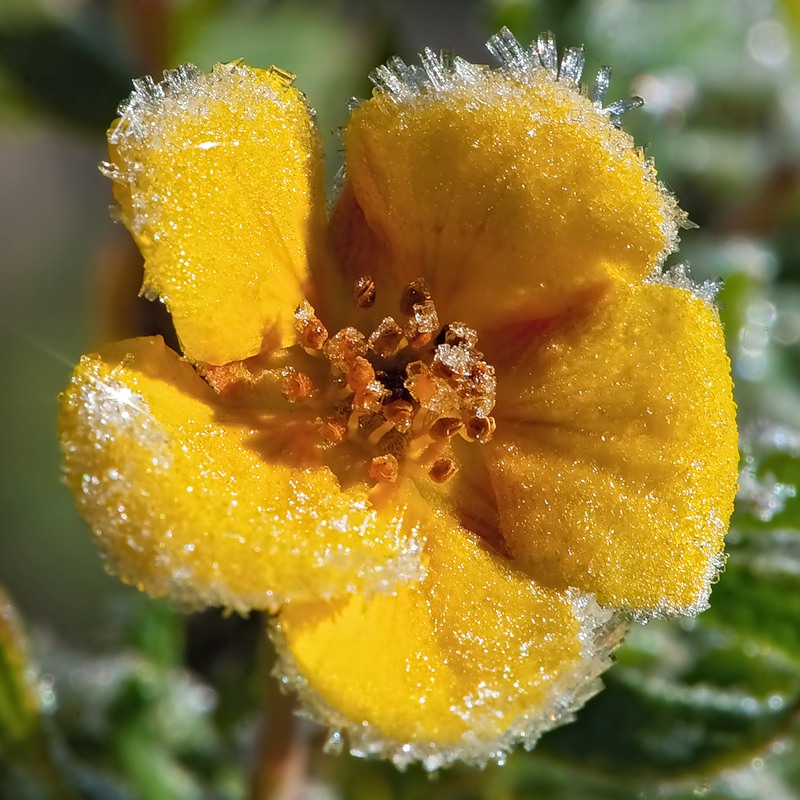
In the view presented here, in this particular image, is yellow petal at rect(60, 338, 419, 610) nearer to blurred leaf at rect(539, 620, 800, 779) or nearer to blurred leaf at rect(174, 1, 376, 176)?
blurred leaf at rect(539, 620, 800, 779)

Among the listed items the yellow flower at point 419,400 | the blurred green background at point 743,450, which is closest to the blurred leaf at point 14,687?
the blurred green background at point 743,450

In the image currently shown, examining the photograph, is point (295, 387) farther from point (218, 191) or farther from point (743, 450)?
point (743, 450)

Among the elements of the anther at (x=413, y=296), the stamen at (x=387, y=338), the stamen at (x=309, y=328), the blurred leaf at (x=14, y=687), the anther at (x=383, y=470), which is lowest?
the blurred leaf at (x=14, y=687)

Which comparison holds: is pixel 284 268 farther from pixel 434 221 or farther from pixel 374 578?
pixel 374 578

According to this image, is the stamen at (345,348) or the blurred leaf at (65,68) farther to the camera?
the blurred leaf at (65,68)

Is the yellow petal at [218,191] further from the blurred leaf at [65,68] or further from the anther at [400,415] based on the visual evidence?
the blurred leaf at [65,68]

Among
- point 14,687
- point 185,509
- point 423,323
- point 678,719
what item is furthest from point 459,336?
point 14,687

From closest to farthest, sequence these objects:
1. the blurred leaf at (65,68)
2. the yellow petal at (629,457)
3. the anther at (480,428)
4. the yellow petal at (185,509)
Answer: the yellow petal at (185,509), the yellow petal at (629,457), the anther at (480,428), the blurred leaf at (65,68)

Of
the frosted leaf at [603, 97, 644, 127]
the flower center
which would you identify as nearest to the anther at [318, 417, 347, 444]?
the flower center
